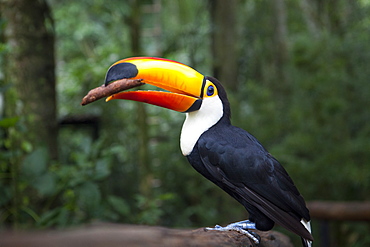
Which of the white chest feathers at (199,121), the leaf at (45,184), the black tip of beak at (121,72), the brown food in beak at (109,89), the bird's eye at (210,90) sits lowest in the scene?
the leaf at (45,184)

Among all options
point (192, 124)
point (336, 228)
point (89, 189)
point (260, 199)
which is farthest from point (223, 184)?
point (336, 228)

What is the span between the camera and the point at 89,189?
96.7 inches

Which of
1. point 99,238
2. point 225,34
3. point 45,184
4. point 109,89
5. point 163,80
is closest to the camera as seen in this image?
point 99,238

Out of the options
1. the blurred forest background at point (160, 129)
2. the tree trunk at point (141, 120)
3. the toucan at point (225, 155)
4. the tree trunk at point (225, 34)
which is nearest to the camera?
the toucan at point (225, 155)

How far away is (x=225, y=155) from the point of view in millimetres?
1729

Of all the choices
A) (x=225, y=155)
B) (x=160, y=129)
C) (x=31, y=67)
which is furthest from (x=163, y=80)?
(x=160, y=129)

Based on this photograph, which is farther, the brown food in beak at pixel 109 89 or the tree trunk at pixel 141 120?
the tree trunk at pixel 141 120

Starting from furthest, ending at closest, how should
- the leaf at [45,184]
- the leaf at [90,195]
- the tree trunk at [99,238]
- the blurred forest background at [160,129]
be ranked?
the blurred forest background at [160,129]
the leaf at [90,195]
the leaf at [45,184]
the tree trunk at [99,238]

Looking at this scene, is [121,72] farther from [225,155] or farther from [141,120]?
[141,120]

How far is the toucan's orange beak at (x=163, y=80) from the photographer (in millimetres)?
1570

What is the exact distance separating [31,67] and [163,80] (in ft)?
5.56

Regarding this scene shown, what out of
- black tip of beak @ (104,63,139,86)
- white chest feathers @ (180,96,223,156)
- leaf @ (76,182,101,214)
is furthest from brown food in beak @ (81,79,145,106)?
leaf @ (76,182,101,214)

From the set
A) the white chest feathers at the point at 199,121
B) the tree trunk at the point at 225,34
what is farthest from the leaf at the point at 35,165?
the tree trunk at the point at 225,34

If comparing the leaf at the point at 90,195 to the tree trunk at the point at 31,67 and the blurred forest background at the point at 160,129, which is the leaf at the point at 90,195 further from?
the tree trunk at the point at 31,67
